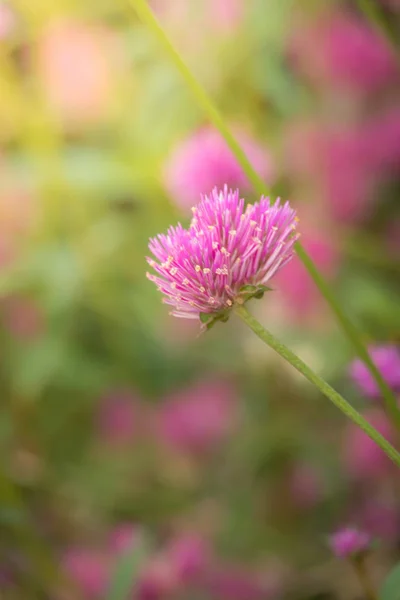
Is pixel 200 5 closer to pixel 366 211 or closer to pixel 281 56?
pixel 281 56

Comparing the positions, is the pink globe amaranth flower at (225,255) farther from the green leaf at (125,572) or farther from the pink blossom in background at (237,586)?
the pink blossom in background at (237,586)

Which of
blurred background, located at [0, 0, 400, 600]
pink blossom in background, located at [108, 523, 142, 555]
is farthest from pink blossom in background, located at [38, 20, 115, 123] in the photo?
pink blossom in background, located at [108, 523, 142, 555]

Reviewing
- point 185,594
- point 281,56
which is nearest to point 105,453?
point 185,594

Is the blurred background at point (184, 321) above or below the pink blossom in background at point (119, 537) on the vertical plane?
above

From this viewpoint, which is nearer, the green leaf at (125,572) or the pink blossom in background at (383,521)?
the green leaf at (125,572)

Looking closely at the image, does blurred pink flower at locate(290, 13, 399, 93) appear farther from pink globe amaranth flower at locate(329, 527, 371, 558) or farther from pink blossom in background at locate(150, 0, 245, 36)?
pink globe amaranth flower at locate(329, 527, 371, 558)

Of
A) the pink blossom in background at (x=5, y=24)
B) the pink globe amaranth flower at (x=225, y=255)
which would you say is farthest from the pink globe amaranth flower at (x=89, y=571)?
the pink blossom in background at (x=5, y=24)
